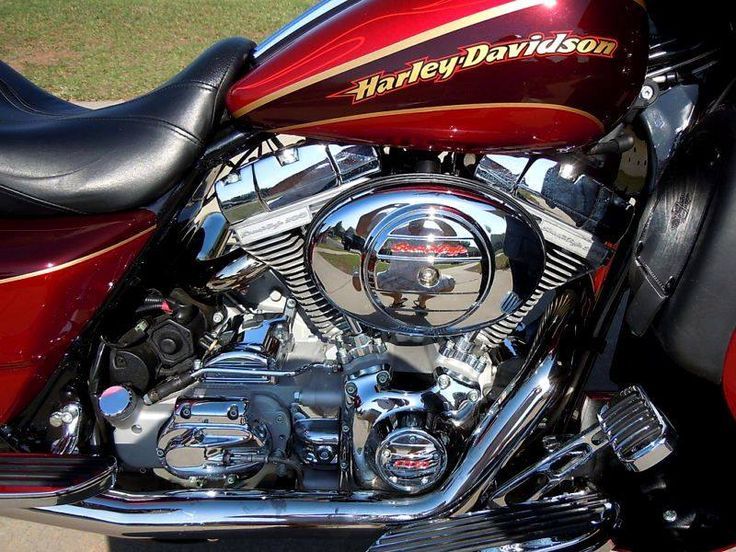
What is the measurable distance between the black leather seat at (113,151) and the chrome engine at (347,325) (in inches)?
5.0

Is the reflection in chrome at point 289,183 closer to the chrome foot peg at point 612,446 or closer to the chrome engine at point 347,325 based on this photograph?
the chrome engine at point 347,325

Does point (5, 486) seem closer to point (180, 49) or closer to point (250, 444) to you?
point (250, 444)

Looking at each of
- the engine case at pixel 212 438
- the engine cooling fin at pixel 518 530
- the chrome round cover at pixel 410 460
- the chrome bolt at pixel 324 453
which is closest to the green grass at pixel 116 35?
the engine case at pixel 212 438

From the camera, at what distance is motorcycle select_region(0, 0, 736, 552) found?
3.62ft

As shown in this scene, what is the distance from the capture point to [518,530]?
1.32 metres

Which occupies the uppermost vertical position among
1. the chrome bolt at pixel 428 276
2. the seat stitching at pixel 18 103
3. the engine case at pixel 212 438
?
the seat stitching at pixel 18 103

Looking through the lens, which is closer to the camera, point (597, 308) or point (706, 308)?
point (706, 308)

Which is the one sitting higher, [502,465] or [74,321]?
[74,321]

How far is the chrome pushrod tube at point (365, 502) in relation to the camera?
4.31 ft

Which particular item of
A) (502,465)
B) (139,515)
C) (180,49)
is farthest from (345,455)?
(180,49)

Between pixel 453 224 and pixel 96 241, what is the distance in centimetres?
70

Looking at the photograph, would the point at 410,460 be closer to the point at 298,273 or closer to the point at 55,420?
the point at 298,273

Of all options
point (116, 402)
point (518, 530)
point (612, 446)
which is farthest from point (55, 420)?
point (612, 446)

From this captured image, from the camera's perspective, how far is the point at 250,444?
1446mm
